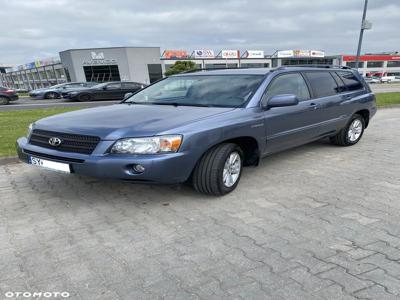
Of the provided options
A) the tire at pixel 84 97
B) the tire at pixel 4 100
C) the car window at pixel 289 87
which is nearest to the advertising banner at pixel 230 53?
the tire at pixel 84 97

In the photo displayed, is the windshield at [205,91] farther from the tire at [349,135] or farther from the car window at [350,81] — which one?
the tire at [349,135]

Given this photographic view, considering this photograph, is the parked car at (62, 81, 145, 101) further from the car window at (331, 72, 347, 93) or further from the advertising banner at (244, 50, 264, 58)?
the advertising banner at (244, 50, 264, 58)

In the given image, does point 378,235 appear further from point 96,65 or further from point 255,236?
point 96,65

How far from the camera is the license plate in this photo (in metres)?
3.25

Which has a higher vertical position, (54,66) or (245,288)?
(54,66)

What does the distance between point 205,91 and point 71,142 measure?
186cm

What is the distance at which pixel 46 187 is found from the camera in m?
4.12

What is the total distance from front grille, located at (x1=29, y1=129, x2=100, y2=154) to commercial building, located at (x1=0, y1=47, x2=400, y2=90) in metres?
31.8

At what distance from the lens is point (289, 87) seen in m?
4.58

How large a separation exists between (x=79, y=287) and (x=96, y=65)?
2210 inches

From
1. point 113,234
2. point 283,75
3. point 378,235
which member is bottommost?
point 378,235

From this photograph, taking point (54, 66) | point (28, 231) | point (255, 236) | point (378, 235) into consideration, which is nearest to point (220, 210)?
point (255, 236)

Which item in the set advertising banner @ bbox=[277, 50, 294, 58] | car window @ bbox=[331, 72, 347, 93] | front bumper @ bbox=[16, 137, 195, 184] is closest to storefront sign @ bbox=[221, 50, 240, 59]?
advertising banner @ bbox=[277, 50, 294, 58]

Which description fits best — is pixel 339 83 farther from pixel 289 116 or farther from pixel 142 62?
pixel 142 62
